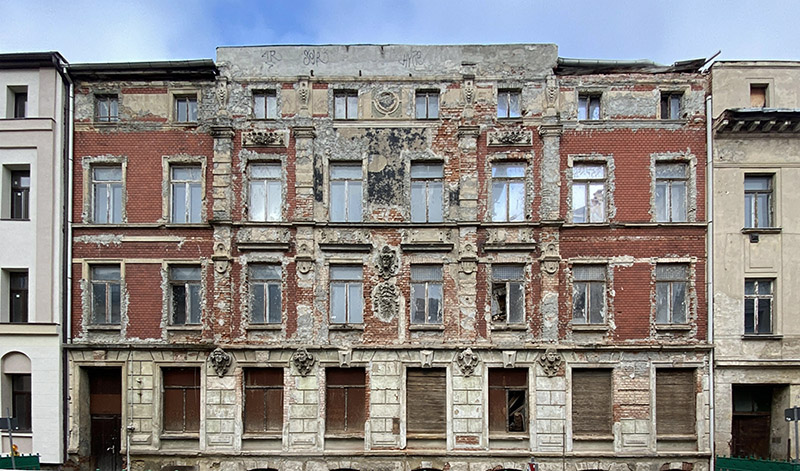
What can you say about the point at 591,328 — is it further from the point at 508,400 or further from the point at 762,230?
the point at 762,230

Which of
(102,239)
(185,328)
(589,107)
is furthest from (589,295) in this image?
(102,239)

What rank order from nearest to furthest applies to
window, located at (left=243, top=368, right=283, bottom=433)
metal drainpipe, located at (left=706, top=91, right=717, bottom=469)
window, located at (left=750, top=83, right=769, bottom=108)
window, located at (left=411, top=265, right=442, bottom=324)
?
metal drainpipe, located at (left=706, top=91, right=717, bottom=469) → window, located at (left=243, top=368, right=283, bottom=433) → window, located at (left=411, top=265, right=442, bottom=324) → window, located at (left=750, top=83, right=769, bottom=108)

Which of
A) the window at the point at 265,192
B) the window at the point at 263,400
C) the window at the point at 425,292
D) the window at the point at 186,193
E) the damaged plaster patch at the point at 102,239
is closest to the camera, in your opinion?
the window at the point at 263,400

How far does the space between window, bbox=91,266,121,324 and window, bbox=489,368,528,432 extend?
39.8 ft

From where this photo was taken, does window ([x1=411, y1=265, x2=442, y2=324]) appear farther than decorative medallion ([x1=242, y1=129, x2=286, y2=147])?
No

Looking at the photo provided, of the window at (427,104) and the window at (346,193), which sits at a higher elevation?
the window at (427,104)

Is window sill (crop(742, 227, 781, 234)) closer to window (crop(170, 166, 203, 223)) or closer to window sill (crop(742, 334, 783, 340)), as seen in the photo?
window sill (crop(742, 334, 783, 340))

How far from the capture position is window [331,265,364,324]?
59.0 ft

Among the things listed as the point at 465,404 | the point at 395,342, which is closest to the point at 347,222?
the point at 395,342

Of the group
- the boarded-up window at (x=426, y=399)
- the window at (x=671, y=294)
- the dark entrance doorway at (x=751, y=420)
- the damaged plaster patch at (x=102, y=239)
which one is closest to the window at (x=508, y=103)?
the window at (x=671, y=294)

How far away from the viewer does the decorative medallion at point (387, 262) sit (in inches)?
698

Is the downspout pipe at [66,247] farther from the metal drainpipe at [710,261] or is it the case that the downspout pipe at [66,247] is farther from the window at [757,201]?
the window at [757,201]

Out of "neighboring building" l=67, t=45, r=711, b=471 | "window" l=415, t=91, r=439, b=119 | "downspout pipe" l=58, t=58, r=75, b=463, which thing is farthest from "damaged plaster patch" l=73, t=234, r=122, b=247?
"window" l=415, t=91, r=439, b=119

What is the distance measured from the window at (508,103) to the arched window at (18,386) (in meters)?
16.9
